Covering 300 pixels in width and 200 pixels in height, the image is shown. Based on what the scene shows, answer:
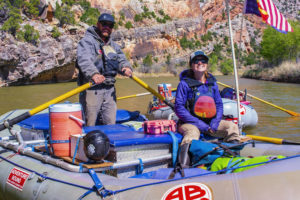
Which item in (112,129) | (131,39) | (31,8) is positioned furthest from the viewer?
(131,39)

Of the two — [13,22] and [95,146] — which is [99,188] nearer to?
[95,146]

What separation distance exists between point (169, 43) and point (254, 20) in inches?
2091

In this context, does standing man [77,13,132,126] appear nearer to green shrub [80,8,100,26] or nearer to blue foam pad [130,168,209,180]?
blue foam pad [130,168,209,180]

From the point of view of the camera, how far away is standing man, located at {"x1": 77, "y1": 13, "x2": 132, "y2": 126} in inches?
184

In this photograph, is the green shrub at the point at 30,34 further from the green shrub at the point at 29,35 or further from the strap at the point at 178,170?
the strap at the point at 178,170

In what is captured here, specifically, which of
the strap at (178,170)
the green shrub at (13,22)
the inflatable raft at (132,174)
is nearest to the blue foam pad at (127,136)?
the inflatable raft at (132,174)

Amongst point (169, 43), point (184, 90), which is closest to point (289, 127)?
point (184, 90)

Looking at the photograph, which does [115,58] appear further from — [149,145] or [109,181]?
[109,181]

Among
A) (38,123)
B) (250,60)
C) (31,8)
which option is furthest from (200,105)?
(250,60)

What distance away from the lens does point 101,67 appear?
480cm

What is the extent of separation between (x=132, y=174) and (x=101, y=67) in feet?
6.32

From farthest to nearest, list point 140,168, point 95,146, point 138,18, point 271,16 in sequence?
point 138,18
point 271,16
point 140,168
point 95,146

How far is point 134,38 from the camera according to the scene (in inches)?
2336

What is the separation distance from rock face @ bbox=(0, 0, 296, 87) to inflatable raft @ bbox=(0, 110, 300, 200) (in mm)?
3420
